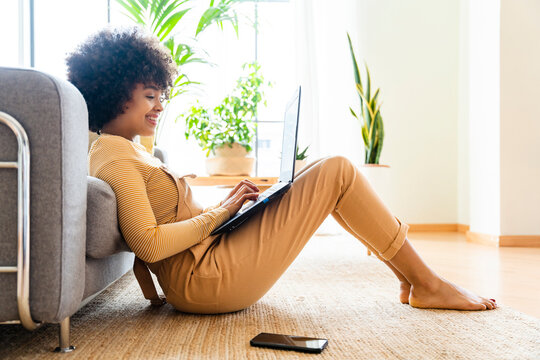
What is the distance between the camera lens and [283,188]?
1.56 metres

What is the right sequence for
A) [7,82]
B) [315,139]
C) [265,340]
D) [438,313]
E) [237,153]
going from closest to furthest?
[7,82], [265,340], [438,313], [237,153], [315,139]

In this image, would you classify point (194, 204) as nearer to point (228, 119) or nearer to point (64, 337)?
point (64, 337)

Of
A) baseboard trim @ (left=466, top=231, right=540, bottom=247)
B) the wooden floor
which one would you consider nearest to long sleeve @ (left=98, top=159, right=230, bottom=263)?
the wooden floor

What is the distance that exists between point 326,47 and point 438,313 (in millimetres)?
3372

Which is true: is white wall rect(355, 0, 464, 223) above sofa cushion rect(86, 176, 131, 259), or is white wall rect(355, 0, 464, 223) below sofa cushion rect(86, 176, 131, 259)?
above

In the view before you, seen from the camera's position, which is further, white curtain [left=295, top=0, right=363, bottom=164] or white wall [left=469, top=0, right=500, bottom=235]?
white curtain [left=295, top=0, right=363, bottom=164]

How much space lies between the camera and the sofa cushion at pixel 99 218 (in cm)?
134

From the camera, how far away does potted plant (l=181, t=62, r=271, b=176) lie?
3.53 m

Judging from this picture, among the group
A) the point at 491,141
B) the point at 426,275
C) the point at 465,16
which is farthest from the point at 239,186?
the point at 465,16

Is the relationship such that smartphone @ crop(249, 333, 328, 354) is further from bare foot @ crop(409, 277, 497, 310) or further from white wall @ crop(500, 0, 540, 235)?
white wall @ crop(500, 0, 540, 235)

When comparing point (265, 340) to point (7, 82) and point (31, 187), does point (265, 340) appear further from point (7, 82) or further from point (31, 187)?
point (7, 82)

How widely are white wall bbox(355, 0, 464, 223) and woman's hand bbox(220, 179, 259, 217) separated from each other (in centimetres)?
316

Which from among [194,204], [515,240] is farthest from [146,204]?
[515,240]

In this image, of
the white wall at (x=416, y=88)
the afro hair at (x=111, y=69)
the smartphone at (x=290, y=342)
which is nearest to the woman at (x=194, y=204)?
the afro hair at (x=111, y=69)
